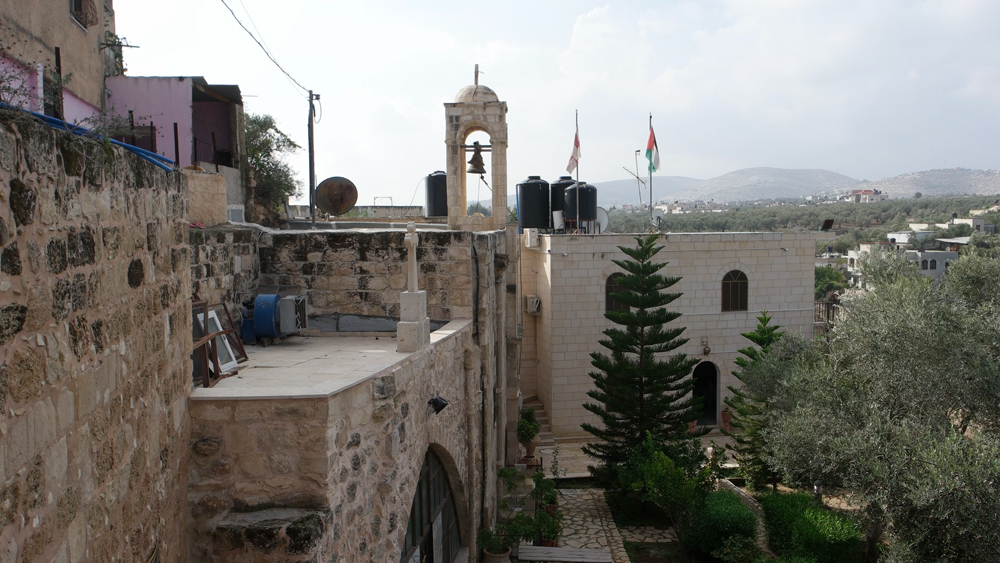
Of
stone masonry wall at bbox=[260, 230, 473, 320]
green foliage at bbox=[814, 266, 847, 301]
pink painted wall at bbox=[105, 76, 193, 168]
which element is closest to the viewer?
stone masonry wall at bbox=[260, 230, 473, 320]

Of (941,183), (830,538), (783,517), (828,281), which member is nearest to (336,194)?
(783,517)

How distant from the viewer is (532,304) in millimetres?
15023

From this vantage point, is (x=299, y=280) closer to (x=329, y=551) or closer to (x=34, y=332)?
(x=329, y=551)

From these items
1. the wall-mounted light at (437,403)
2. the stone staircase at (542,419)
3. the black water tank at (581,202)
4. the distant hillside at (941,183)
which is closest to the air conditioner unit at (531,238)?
the black water tank at (581,202)

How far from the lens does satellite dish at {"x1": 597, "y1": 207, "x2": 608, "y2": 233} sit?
17203mm

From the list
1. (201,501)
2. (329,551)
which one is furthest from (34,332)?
(329,551)

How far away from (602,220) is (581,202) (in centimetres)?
88

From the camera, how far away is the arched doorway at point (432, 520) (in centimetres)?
543

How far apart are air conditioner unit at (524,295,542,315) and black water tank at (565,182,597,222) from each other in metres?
2.78

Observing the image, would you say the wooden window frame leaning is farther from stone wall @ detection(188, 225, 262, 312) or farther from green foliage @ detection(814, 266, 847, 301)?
green foliage @ detection(814, 266, 847, 301)

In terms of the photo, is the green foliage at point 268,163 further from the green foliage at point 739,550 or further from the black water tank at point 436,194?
the green foliage at point 739,550

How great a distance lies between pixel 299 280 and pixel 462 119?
4.09 meters

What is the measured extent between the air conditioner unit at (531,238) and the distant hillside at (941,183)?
581 ft

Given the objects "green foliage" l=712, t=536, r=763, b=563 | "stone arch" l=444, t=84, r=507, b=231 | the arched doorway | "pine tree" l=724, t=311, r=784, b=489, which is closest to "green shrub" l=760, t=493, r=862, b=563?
"green foliage" l=712, t=536, r=763, b=563
